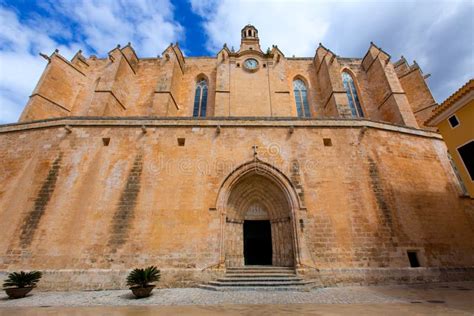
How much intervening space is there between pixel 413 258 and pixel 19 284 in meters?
12.5

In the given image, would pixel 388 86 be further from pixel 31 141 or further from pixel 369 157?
pixel 31 141

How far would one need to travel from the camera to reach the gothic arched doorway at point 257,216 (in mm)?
7770

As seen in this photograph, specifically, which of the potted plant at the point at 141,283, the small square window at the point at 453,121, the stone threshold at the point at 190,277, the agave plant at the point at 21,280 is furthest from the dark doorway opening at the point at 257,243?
the small square window at the point at 453,121

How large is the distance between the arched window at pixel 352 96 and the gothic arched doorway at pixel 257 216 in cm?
1065

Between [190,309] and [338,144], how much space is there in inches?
312

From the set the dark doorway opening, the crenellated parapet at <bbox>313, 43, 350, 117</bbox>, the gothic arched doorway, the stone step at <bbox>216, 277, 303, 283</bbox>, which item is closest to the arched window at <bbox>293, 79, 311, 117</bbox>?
the crenellated parapet at <bbox>313, 43, 350, 117</bbox>

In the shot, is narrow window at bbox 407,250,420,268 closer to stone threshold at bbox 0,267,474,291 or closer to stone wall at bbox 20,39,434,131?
stone threshold at bbox 0,267,474,291

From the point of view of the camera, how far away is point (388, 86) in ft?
44.6

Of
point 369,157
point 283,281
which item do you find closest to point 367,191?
point 369,157

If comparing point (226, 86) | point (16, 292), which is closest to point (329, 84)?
point (226, 86)

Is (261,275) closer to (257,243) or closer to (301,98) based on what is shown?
(257,243)

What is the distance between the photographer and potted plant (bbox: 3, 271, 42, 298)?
5.64 m

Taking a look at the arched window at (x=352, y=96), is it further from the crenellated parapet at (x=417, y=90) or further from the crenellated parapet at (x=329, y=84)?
the crenellated parapet at (x=417, y=90)

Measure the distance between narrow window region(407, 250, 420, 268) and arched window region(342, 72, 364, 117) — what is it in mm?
10264
